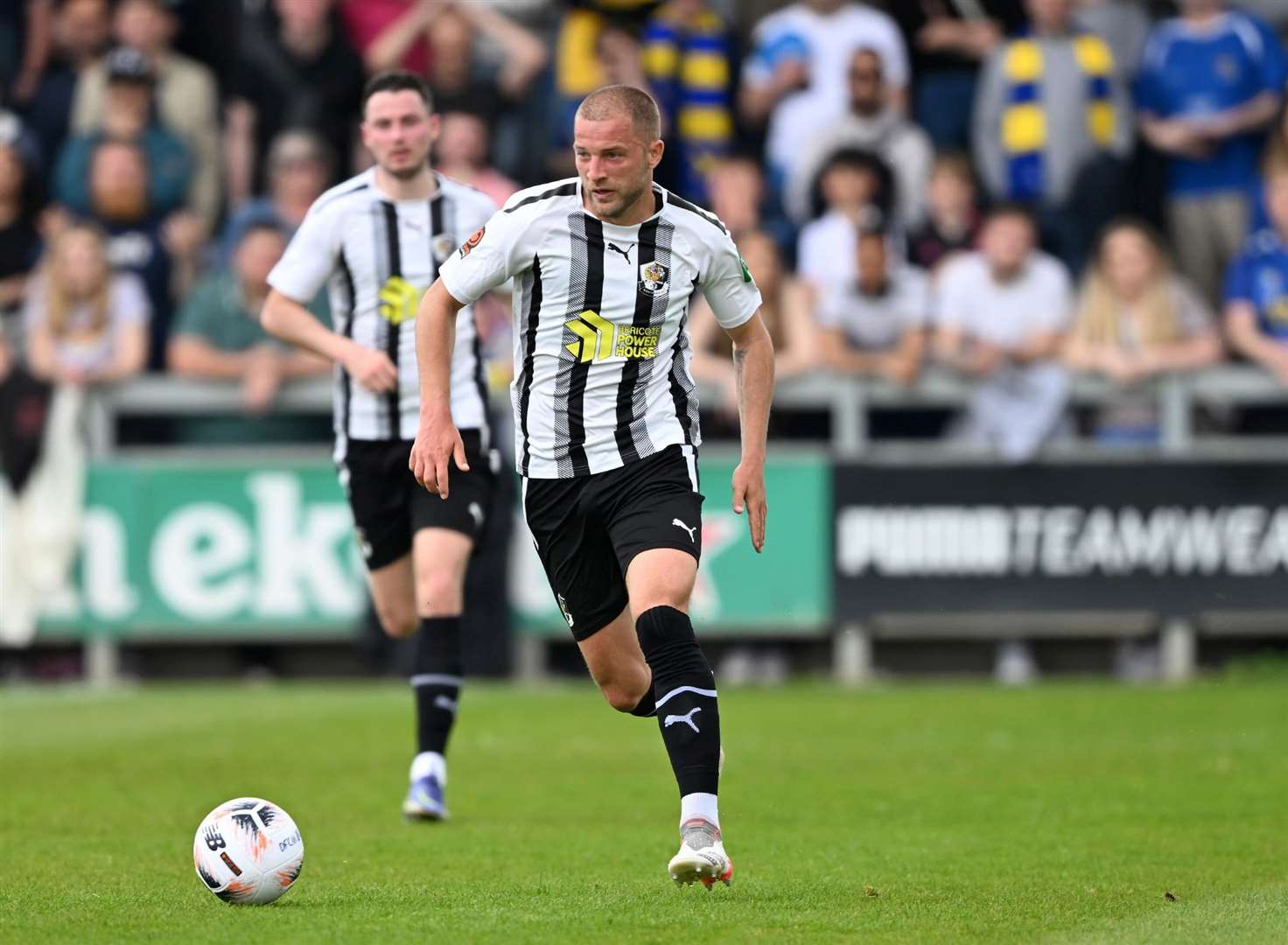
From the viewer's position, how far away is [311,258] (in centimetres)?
908

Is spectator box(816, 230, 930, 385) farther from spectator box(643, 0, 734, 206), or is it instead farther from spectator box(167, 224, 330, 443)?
spectator box(167, 224, 330, 443)

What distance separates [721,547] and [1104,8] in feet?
17.0

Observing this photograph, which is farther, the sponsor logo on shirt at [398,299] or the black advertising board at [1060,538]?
the black advertising board at [1060,538]

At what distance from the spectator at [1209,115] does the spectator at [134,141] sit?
685 cm

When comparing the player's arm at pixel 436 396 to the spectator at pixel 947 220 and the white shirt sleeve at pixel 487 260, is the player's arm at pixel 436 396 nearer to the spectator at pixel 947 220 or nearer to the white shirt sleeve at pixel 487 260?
the white shirt sleeve at pixel 487 260

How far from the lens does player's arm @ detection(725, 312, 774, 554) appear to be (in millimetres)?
6848

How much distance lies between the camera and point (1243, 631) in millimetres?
15281

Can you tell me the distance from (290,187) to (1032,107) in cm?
514

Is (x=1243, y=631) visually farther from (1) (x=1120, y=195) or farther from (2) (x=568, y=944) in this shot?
(2) (x=568, y=944)

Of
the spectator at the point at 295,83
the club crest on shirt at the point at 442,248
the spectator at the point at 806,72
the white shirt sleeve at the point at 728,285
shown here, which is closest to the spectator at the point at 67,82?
the spectator at the point at 295,83

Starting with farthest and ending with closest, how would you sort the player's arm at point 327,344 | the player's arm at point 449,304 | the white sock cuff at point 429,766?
1. the player's arm at point 327,344
2. the white sock cuff at point 429,766
3. the player's arm at point 449,304

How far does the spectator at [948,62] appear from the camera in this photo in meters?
16.6

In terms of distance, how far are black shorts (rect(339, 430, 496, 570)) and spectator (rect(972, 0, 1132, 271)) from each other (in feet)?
24.8

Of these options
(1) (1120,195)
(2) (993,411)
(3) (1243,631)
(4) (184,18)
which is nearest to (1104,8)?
(1) (1120,195)
